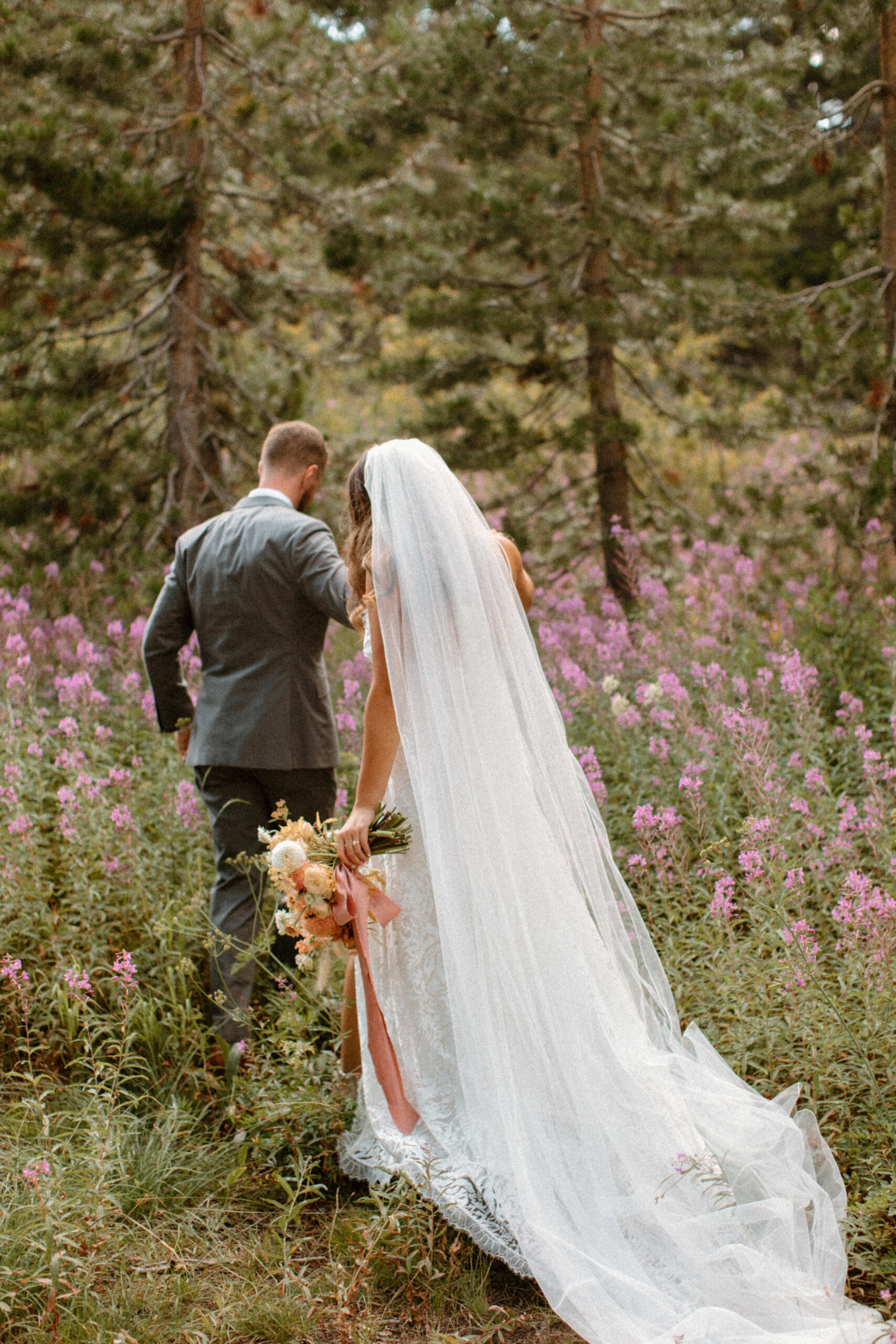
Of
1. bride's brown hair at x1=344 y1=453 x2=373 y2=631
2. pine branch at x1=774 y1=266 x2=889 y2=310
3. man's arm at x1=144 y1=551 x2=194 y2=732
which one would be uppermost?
pine branch at x1=774 y1=266 x2=889 y2=310

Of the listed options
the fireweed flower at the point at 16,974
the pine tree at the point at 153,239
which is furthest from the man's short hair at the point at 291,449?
the pine tree at the point at 153,239

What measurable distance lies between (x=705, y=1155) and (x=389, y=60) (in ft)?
27.5

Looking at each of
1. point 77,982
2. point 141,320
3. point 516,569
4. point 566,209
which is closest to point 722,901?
point 516,569

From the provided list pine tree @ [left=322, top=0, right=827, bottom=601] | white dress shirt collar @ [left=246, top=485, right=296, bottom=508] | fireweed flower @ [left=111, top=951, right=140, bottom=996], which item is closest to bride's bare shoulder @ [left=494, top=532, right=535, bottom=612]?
white dress shirt collar @ [left=246, top=485, right=296, bottom=508]

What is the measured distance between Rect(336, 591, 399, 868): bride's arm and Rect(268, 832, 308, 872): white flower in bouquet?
122 millimetres

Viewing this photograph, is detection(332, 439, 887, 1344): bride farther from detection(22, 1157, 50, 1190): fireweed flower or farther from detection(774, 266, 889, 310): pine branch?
detection(774, 266, 889, 310): pine branch

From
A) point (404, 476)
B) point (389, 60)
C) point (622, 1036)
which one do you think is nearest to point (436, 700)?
point (404, 476)

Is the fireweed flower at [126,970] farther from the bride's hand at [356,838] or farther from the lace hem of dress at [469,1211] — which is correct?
the lace hem of dress at [469,1211]

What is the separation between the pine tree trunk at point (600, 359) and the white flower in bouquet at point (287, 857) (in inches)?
184

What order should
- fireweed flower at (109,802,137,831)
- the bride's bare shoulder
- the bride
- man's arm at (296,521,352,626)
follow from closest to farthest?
the bride → the bride's bare shoulder → man's arm at (296,521,352,626) → fireweed flower at (109,802,137,831)

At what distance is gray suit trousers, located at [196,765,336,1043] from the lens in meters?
3.97

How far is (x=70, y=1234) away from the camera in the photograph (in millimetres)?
2924

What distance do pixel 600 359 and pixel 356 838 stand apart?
5676 mm

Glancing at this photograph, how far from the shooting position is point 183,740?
4.43 meters
